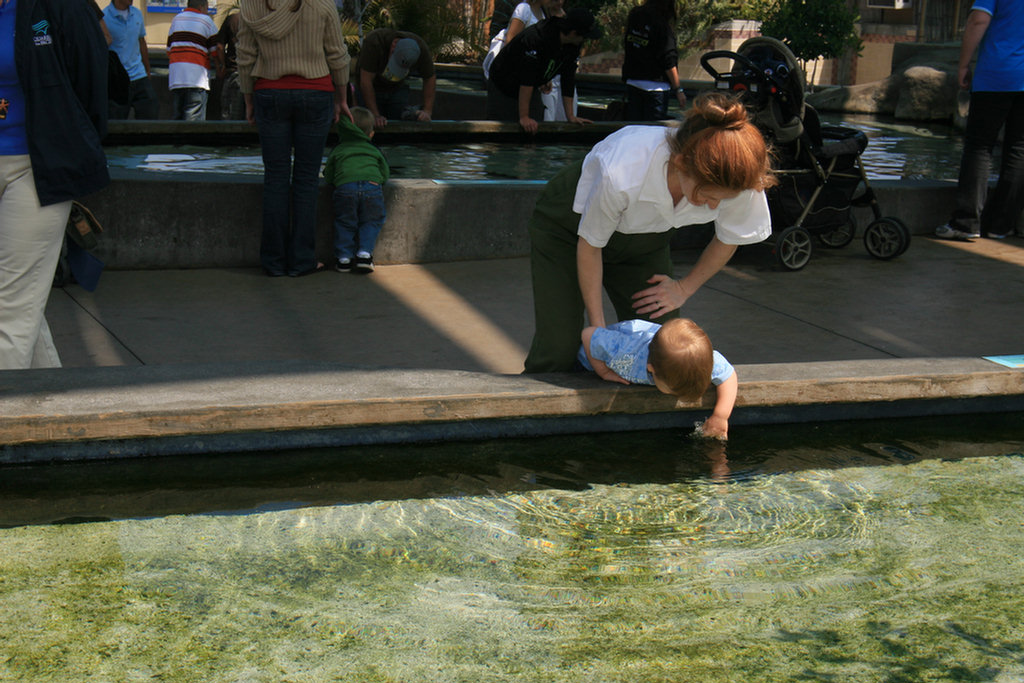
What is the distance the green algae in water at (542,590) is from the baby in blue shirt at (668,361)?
1.06 feet

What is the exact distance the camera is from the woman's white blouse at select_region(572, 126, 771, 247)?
333 cm

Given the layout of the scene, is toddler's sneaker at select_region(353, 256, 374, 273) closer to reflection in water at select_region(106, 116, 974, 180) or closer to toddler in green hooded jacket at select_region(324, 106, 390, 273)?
toddler in green hooded jacket at select_region(324, 106, 390, 273)

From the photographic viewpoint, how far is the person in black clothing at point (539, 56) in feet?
27.6

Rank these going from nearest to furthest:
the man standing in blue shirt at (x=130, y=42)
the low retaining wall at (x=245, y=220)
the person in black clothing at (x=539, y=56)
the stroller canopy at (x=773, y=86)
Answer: the low retaining wall at (x=245, y=220) → the stroller canopy at (x=773, y=86) → the person in black clothing at (x=539, y=56) → the man standing in blue shirt at (x=130, y=42)

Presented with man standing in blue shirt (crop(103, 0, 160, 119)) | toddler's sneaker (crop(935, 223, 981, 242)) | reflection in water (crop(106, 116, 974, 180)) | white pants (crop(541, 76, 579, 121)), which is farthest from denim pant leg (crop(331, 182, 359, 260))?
white pants (crop(541, 76, 579, 121))

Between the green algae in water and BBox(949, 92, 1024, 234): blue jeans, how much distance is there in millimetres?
4526

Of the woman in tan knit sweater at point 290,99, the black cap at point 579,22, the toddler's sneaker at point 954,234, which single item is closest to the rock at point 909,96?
the toddler's sneaker at point 954,234

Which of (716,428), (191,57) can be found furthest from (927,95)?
(716,428)

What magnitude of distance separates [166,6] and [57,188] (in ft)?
82.8

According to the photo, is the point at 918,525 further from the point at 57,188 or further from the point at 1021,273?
the point at 1021,273

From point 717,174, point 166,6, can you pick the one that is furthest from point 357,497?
point 166,6

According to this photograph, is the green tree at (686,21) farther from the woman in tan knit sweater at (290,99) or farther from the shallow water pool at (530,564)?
the shallow water pool at (530,564)

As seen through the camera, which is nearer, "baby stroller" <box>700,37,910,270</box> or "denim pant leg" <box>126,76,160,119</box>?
"baby stroller" <box>700,37,910,270</box>

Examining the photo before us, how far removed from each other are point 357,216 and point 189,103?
14.5 feet
